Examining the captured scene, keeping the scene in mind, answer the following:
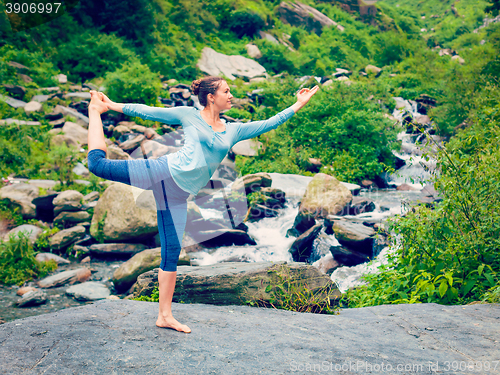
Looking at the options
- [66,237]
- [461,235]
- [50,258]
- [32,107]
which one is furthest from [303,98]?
[32,107]

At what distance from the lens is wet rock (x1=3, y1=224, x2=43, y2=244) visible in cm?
802

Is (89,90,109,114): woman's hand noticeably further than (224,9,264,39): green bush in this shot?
No

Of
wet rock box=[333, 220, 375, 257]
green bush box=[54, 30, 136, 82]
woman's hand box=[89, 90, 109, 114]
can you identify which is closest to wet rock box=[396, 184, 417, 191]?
wet rock box=[333, 220, 375, 257]

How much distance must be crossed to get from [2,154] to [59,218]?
359 cm

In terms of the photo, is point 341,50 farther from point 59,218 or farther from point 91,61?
point 59,218

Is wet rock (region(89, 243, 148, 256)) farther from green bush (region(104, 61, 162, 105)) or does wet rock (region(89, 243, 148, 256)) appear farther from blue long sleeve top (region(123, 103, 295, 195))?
green bush (region(104, 61, 162, 105))

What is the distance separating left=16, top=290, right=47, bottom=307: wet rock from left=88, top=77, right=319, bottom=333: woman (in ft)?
15.4

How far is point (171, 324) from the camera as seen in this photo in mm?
2951

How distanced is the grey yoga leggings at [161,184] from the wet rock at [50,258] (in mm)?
6336

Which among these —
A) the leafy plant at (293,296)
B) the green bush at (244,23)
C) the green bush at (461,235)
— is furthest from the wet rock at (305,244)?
the green bush at (244,23)

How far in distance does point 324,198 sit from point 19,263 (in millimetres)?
7469

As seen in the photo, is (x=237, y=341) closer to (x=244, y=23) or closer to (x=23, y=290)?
(x=23, y=290)

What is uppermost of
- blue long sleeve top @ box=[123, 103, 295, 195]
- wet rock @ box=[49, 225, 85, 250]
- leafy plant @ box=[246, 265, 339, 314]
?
blue long sleeve top @ box=[123, 103, 295, 195]

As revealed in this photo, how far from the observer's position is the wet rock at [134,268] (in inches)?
268
